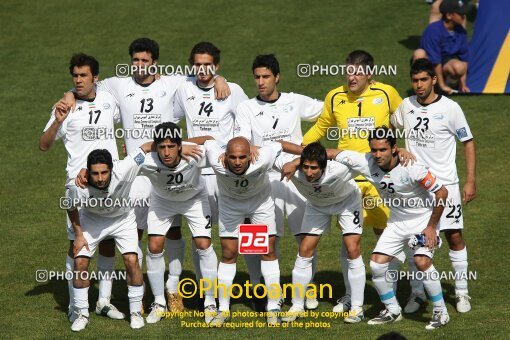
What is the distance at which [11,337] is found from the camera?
38.9 feet

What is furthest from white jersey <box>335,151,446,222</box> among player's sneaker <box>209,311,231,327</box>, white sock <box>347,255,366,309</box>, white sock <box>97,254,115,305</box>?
white sock <box>97,254,115,305</box>

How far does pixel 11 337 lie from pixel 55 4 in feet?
46.4

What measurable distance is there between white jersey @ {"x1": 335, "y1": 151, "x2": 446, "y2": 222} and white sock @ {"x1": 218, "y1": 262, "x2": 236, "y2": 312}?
6.06ft

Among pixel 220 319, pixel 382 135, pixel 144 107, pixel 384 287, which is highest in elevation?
pixel 144 107

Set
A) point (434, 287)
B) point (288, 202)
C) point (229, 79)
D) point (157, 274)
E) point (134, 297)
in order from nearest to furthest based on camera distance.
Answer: point (434, 287) < point (134, 297) < point (157, 274) < point (288, 202) < point (229, 79)

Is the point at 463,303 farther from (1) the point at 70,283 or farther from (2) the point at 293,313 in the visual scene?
(1) the point at 70,283

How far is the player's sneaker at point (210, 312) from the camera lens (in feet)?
40.4

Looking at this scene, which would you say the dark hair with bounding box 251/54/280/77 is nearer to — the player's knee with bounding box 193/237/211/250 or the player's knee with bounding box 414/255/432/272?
the player's knee with bounding box 193/237/211/250

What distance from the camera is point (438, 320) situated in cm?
1187

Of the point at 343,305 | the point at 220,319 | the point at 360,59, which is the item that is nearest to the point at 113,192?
the point at 220,319

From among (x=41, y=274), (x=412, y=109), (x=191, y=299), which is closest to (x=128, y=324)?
(x=191, y=299)

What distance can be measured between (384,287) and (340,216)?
1.01 metres

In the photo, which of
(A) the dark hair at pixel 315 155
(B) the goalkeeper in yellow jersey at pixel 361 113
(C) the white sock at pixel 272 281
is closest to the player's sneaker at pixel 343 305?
(B) the goalkeeper in yellow jersey at pixel 361 113

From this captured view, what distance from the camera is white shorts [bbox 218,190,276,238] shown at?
1234 centimetres
